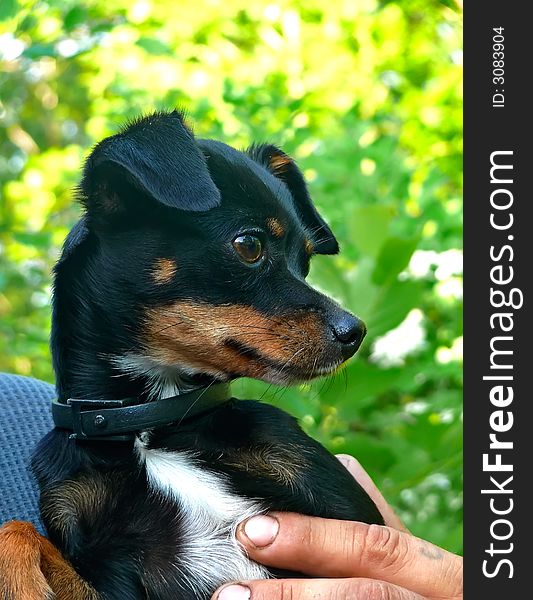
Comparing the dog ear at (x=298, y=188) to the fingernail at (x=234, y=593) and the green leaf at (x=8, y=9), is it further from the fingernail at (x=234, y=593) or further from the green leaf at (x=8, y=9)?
the fingernail at (x=234, y=593)

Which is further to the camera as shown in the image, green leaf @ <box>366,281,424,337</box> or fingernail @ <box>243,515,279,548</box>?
green leaf @ <box>366,281,424,337</box>

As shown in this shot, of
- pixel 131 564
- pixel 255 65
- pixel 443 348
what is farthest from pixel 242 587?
pixel 255 65

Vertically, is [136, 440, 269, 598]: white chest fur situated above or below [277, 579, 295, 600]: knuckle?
above

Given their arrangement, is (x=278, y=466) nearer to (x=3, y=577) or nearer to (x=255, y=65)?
(x=3, y=577)

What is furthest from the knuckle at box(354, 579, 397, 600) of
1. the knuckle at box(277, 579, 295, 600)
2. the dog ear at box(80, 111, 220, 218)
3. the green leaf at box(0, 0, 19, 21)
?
the green leaf at box(0, 0, 19, 21)

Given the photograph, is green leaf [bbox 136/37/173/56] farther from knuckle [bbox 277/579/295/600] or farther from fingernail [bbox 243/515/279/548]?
knuckle [bbox 277/579/295/600]

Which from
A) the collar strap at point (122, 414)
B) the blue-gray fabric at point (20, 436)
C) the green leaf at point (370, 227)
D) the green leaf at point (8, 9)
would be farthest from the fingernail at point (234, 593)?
the green leaf at point (8, 9)
